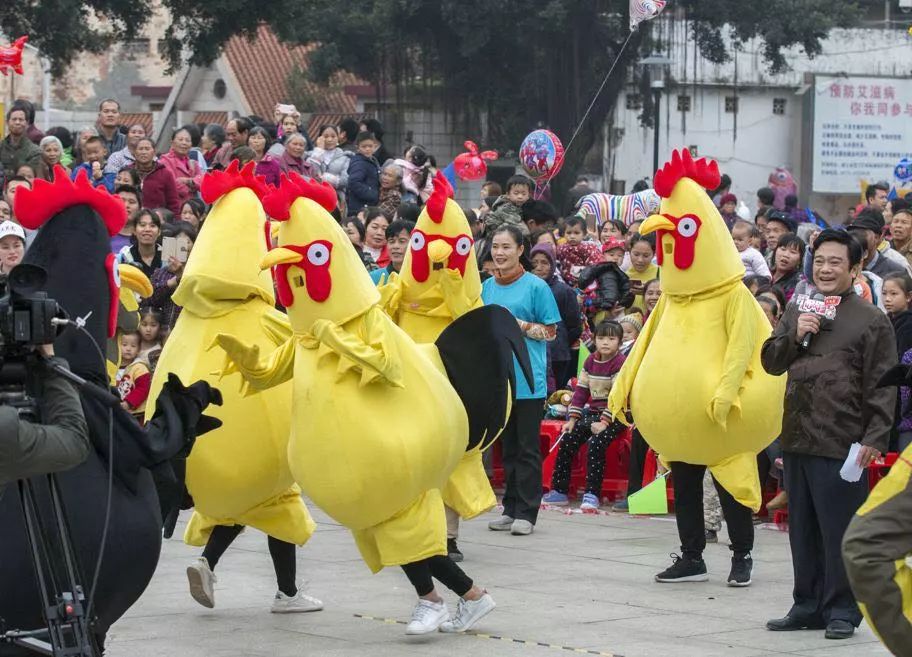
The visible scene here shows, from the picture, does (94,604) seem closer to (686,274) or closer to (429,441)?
(429,441)

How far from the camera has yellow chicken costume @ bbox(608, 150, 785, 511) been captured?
8.16 m

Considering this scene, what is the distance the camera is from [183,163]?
15000 millimetres

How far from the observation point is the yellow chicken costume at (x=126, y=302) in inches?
274

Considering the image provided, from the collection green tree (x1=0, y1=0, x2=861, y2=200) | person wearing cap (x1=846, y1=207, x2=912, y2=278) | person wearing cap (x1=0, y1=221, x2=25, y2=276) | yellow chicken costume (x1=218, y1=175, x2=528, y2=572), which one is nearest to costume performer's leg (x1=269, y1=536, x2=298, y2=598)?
yellow chicken costume (x1=218, y1=175, x2=528, y2=572)

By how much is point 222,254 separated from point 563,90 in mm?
19616

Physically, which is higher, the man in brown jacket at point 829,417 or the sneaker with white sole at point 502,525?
the man in brown jacket at point 829,417

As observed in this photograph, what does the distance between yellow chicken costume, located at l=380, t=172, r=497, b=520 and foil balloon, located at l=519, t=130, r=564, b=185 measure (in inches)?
284

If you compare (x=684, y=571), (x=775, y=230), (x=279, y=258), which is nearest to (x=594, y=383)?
(x=775, y=230)

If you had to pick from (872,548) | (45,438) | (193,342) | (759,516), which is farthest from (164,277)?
(872,548)

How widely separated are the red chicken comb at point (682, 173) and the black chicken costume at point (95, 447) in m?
3.41

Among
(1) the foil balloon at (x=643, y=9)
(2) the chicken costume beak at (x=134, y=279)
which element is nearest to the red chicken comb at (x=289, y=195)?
(2) the chicken costume beak at (x=134, y=279)

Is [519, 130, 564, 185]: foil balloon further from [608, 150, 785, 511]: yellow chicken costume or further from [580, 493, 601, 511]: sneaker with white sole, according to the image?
[608, 150, 785, 511]: yellow chicken costume

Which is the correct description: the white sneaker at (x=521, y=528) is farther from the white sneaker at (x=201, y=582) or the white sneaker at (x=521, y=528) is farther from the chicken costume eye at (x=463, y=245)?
the white sneaker at (x=201, y=582)

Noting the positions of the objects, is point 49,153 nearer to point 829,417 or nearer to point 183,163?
point 183,163
